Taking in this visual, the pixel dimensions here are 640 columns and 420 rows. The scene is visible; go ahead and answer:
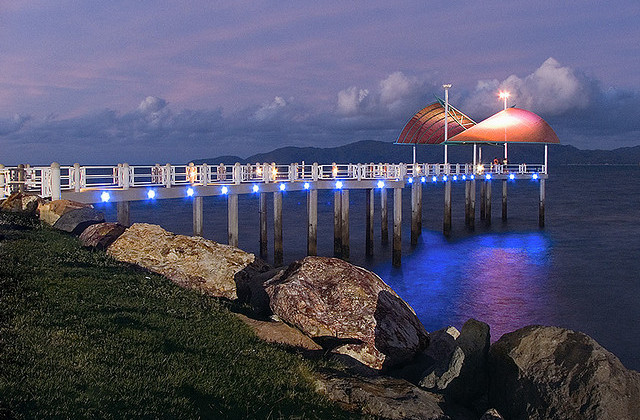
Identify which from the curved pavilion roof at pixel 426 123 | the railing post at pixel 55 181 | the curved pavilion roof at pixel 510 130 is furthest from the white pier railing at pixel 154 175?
the curved pavilion roof at pixel 426 123

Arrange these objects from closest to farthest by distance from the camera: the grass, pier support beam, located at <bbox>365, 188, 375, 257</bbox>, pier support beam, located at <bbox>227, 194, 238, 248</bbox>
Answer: the grass, pier support beam, located at <bbox>227, 194, 238, 248</bbox>, pier support beam, located at <bbox>365, 188, 375, 257</bbox>

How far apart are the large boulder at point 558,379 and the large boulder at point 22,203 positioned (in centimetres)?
1561

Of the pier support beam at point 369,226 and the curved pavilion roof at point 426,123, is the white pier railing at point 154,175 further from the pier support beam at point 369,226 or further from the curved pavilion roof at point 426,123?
the curved pavilion roof at point 426,123

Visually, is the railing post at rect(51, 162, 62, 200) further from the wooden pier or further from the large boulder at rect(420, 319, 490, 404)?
the large boulder at rect(420, 319, 490, 404)

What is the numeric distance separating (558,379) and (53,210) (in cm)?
1584

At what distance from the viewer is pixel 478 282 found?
29.9m

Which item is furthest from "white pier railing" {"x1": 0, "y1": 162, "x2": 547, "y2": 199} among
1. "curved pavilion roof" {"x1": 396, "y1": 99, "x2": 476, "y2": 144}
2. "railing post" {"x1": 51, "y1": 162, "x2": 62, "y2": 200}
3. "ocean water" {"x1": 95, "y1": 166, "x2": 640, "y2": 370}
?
"curved pavilion roof" {"x1": 396, "y1": 99, "x2": 476, "y2": 144}

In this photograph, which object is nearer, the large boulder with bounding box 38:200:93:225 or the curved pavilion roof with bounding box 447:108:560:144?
the large boulder with bounding box 38:200:93:225

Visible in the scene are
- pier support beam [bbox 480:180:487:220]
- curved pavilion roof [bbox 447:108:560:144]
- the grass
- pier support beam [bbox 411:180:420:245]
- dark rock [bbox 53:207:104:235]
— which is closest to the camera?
the grass

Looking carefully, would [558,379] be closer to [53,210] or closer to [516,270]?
[53,210]

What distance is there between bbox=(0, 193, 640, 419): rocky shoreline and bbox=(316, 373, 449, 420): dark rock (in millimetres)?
16

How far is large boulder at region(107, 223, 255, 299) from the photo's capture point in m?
13.5

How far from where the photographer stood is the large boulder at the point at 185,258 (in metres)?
13.5

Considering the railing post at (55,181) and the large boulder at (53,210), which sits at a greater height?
the railing post at (55,181)
